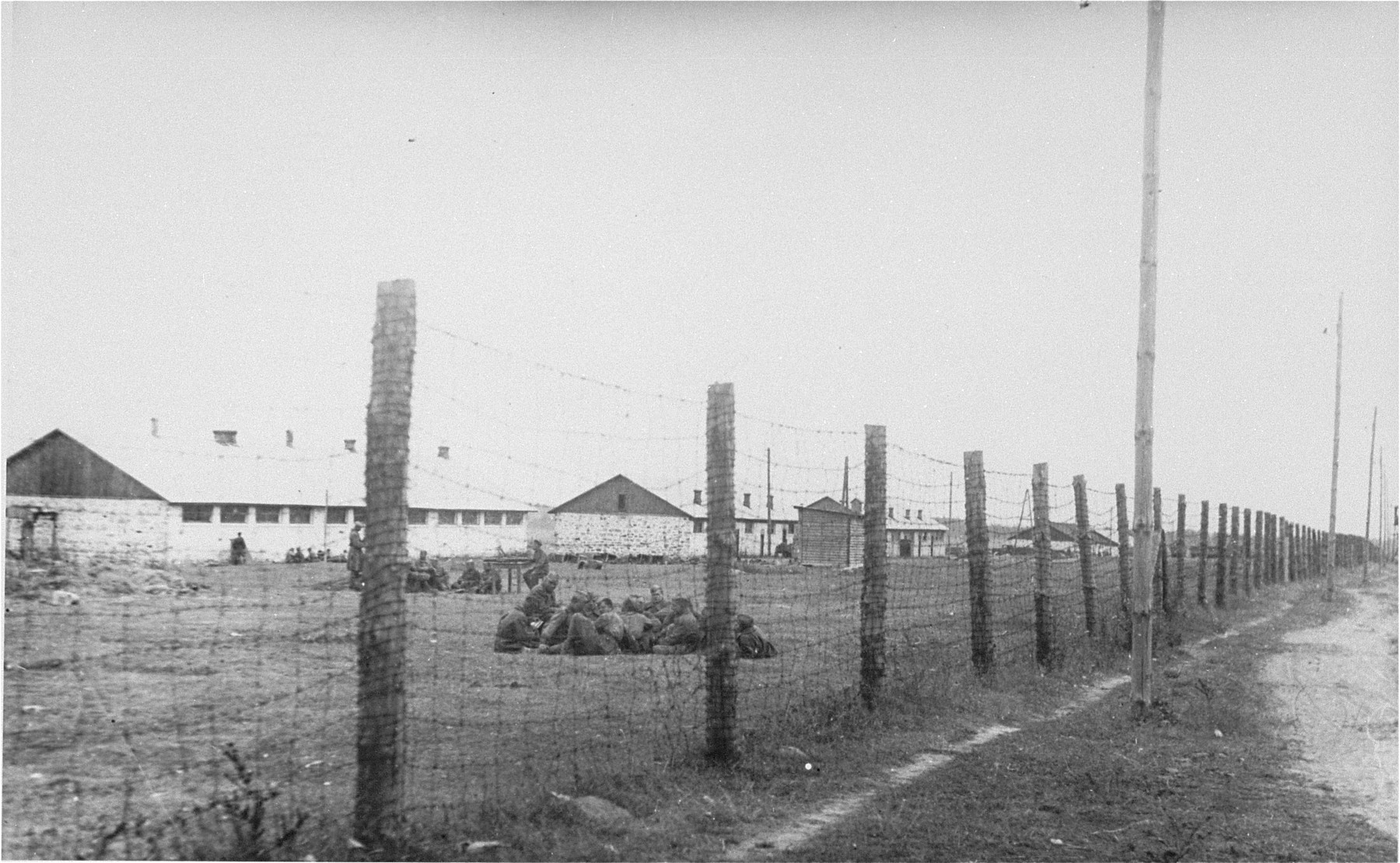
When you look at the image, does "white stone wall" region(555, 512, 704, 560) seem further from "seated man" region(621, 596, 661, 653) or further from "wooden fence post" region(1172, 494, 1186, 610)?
Result: "seated man" region(621, 596, 661, 653)

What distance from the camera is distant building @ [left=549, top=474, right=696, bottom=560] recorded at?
55406 millimetres

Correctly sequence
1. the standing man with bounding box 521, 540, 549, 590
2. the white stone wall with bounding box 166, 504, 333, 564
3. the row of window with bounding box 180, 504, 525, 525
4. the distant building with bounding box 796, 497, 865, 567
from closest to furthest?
the standing man with bounding box 521, 540, 549, 590
the white stone wall with bounding box 166, 504, 333, 564
the row of window with bounding box 180, 504, 525, 525
the distant building with bounding box 796, 497, 865, 567

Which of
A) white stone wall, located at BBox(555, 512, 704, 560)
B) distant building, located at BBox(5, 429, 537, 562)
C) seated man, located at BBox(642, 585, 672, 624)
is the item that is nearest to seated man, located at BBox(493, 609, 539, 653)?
seated man, located at BBox(642, 585, 672, 624)

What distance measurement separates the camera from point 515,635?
48.0 ft

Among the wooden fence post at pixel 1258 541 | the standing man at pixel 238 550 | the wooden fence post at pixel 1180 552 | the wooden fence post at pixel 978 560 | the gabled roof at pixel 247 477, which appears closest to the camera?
the wooden fence post at pixel 978 560

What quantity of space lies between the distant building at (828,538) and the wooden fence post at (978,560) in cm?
3064

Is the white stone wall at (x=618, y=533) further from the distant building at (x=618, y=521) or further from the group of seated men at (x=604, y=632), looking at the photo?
the group of seated men at (x=604, y=632)

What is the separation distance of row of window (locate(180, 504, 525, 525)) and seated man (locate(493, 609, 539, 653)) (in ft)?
75.1

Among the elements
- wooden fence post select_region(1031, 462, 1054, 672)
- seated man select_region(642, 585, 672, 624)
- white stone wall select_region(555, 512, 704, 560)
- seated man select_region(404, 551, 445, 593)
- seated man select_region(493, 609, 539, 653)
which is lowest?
white stone wall select_region(555, 512, 704, 560)

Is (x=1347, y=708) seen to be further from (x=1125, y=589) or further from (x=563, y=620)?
(x=563, y=620)

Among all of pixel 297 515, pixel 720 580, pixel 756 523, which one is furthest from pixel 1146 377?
pixel 756 523

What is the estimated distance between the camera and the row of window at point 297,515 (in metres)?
39.9

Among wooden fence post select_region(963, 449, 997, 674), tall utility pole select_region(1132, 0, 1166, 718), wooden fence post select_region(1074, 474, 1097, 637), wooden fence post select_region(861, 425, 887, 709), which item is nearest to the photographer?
wooden fence post select_region(861, 425, 887, 709)

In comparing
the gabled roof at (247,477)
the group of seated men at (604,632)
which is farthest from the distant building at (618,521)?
the group of seated men at (604,632)
